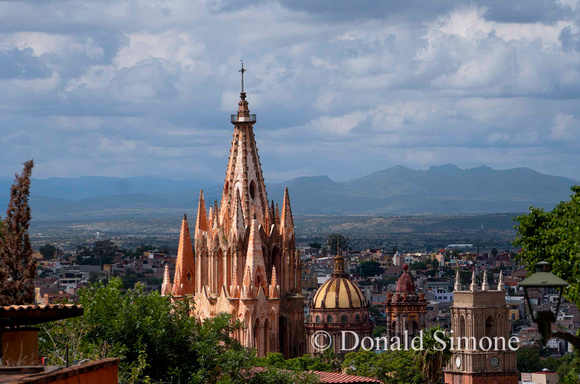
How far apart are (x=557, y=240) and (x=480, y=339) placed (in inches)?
2921

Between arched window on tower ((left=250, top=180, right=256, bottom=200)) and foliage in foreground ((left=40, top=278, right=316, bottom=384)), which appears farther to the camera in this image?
arched window on tower ((left=250, top=180, right=256, bottom=200))

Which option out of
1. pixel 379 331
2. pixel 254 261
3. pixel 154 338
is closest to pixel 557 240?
pixel 154 338

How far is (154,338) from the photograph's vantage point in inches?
1475

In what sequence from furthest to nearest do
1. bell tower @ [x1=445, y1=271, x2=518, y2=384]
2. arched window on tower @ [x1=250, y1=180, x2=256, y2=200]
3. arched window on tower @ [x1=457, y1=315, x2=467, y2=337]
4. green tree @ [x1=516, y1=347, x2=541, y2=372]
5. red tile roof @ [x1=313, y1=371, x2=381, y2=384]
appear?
green tree @ [x1=516, y1=347, x2=541, y2=372] → arched window on tower @ [x1=457, y1=315, x2=467, y2=337] → bell tower @ [x1=445, y1=271, x2=518, y2=384] → arched window on tower @ [x1=250, y1=180, x2=256, y2=200] → red tile roof @ [x1=313, y1=371, x2=381, y2=384]

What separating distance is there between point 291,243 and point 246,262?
6.57 ft

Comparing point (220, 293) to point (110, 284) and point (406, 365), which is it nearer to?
→ point (110, 284)

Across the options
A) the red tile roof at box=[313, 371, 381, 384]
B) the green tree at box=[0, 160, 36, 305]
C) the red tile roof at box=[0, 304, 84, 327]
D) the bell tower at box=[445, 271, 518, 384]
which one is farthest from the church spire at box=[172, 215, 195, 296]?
the bell tower at box=[445, 271, 518, 384]

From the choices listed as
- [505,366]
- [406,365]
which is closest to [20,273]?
[406,365]

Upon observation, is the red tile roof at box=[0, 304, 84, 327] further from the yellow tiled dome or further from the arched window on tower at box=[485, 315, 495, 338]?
the arched window on tower at box=[485, 315, 495, 338]

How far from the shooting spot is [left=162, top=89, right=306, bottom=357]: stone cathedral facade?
5475cm

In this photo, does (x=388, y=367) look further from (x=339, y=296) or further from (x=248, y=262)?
(x=339, y=296)

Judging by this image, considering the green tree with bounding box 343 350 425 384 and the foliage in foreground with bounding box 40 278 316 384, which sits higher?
the foliage in foreground with bounding box 40 278 316 384

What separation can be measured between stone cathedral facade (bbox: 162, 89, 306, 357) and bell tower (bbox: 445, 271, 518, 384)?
157 ft

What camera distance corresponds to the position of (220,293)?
182ft
